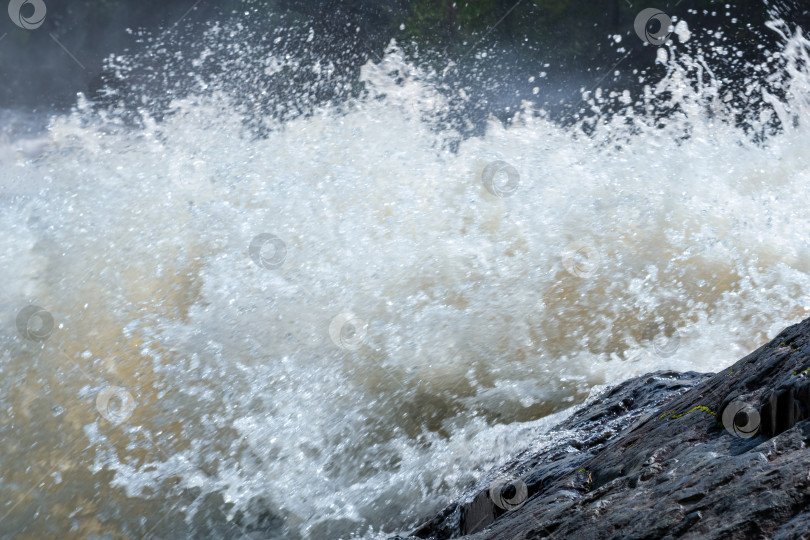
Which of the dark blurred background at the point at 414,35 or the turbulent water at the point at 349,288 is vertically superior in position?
the dark blurred background at the point at 414,35

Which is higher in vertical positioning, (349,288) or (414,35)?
(414,35)

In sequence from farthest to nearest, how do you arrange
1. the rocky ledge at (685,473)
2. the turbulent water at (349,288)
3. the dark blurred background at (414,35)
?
the dark blurred background at (414,35) → the turbulent water at (349,288) → the rocky ledge at (685,473)

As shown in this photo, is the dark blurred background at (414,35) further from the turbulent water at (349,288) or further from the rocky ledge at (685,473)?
the rocky ledge at (685,473)

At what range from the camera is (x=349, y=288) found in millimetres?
4148

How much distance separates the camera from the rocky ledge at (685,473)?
4.09 ft

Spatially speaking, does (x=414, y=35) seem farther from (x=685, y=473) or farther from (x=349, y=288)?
(x=685, y=473)

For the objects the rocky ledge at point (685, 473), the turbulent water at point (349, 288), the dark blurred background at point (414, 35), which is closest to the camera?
the rocky ledge at point (685, 473)

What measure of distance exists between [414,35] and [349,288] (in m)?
3.48

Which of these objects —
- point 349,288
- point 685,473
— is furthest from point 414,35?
point 685,473

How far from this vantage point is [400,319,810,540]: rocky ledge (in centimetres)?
125

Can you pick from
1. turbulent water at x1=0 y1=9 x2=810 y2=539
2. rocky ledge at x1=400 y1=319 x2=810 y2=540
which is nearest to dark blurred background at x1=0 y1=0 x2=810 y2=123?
turbulent water at x1=0 y1=9 x2=810 y2=539

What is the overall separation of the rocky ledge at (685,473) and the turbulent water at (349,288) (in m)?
0.64

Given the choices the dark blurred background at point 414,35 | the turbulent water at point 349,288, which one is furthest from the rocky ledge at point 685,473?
the dark blurred background at point 414,35

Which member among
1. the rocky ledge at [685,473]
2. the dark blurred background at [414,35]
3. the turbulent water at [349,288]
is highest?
the dark blurred background at [414,35]
